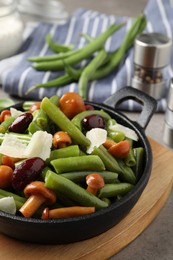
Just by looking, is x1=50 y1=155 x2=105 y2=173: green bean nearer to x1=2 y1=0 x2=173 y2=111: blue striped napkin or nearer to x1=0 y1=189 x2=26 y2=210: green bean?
x1=0 y1=189 x2=26 y2=210: green bean

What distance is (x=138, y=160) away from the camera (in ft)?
4.75

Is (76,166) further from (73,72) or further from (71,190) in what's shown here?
(73,72)

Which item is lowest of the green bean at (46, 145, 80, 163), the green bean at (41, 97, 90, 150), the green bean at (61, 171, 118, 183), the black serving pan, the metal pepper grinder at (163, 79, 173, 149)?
the metal pepper grinder at (163, 79, 173, 149)

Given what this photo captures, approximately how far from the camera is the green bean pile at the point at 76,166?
1.27 meters

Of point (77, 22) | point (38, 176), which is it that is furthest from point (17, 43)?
point (38, 176)

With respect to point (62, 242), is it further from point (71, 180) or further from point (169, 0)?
point (169, 0)

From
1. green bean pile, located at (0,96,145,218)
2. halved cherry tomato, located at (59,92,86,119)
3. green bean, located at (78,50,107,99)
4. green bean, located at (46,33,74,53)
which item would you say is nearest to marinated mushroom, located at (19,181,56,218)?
green bean pile, located at (0,96,145,218)

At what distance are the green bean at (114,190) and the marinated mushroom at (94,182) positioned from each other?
0.02 meters

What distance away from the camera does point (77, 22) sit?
109 inches

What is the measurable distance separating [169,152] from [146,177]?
376 mm

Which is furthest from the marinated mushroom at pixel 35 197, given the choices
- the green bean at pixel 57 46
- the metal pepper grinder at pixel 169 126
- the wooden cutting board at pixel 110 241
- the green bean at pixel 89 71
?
the green bean at pixel 57 46

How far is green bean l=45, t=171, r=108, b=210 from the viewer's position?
49.4 inches

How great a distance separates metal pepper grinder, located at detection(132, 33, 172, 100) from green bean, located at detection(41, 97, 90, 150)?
2.63 feet

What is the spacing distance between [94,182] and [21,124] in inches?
11.9
